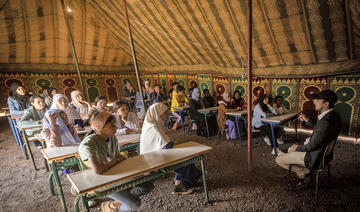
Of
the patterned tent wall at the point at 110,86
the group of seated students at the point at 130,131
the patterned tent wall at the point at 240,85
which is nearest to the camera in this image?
the group of seated students at the point at 130,131

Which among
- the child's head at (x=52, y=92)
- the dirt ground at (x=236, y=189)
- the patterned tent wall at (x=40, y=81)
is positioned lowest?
the dirt ground at (x=236, y=189)

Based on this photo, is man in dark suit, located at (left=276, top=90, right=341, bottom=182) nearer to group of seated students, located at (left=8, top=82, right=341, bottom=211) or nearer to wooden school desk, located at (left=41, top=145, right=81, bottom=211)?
group of seated students, located at (left=8, top=82, right=341, bottom=211)

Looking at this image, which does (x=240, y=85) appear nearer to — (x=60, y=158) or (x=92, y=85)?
(x=60, y=158)

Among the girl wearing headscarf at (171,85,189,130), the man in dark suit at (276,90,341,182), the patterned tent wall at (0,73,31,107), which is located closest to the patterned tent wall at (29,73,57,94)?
the patterned tent wall at (0,73,31,107)

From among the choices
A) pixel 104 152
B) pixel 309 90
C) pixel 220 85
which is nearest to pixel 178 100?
pixel 220 85

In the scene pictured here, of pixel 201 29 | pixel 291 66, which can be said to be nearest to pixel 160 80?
pixel 201 29

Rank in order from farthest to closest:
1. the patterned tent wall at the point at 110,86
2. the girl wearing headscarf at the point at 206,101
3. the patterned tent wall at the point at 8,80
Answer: the patterned tent wall at the point at 110,86 < the patterned tent wall at the point at 8,80 < the girl wearing headscarf at the point at 206,101

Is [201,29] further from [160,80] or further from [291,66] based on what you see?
[160,80]

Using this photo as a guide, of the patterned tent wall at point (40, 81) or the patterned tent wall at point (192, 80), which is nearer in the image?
the patterned tent wall at point (192, 80)

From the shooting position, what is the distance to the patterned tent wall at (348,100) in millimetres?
3905

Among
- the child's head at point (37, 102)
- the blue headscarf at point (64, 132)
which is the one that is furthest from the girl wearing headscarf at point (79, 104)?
the blue headscarf at point (64, 132)

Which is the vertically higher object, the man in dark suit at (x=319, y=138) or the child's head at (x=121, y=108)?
the child's head at (x=121, y=108)

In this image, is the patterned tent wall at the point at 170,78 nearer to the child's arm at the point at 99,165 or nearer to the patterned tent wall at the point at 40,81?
the patterned tent wall at the point at 40,81

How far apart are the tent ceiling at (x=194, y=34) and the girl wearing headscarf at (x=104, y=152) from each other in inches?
136
